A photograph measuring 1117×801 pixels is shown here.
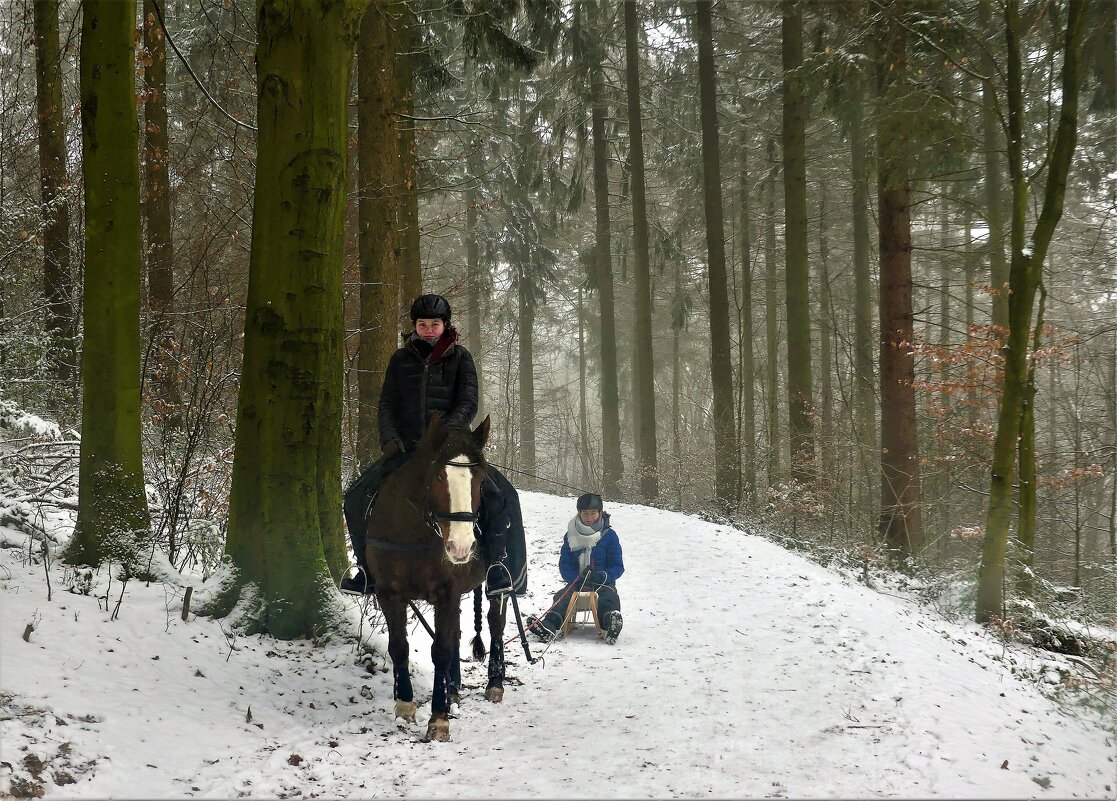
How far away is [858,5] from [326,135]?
389 inches

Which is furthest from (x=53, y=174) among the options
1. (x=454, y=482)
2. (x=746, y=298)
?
(x=746, y=298)

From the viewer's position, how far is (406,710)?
5117mm

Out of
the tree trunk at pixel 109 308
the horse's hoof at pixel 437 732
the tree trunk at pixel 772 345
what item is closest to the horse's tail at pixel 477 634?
the horse's hoof at pixel 437 732

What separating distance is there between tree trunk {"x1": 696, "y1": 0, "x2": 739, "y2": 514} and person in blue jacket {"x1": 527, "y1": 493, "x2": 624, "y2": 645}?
8606mm

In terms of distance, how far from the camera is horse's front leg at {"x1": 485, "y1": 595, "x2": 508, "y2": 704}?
5809mm

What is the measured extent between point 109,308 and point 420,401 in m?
2.52

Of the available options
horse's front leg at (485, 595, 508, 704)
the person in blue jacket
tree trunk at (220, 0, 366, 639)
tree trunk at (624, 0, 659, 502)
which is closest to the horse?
horse's front leg at (485, 595, 508, 704)

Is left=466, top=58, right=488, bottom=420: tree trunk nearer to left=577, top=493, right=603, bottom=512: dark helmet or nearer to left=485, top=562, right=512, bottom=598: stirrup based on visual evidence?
left=577, top=493, right=603, bottom=512: dark helmet

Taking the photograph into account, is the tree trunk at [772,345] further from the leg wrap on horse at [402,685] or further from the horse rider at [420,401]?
the leg wrap on horse at [402,685]

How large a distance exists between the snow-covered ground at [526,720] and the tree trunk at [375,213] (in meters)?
Answer: 4.54

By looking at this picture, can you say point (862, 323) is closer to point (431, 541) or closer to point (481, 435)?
point (481, 435)

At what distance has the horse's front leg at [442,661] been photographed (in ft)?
16.2

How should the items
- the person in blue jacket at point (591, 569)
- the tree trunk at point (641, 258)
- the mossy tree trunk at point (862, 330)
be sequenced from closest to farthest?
1. the person in blue jacket at point (591, 569)
2. the mossy tree trunk at point (862, 330)
3. the tree trunk at point (641, 258)

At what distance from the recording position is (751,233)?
25.4 metres
